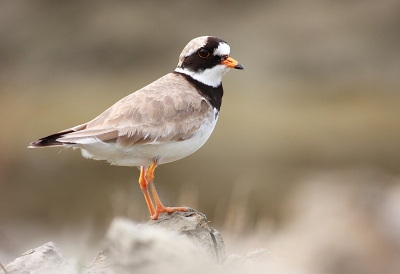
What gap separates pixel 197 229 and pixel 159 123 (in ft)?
3.43

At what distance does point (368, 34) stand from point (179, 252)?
709 inches

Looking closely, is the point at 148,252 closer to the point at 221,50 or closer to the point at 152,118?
the point at 152,118

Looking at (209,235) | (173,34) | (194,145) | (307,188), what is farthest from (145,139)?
(173,34)

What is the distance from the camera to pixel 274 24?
2095 centimetres

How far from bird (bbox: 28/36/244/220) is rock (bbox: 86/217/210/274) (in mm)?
1437

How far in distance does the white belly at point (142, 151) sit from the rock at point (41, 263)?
3.20ft

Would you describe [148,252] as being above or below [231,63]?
below

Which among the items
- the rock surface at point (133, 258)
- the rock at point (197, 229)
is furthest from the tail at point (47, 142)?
the rock at point (197, 229)

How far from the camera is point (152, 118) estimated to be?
232 inches

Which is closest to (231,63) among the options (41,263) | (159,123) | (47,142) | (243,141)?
(159,123)

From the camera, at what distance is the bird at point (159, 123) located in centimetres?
564

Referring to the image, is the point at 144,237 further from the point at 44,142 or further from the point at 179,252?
the point at 44,142

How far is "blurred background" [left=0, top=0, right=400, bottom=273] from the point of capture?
8.32 m

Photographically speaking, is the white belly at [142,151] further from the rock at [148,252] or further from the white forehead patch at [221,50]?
the rock at [148,252]
